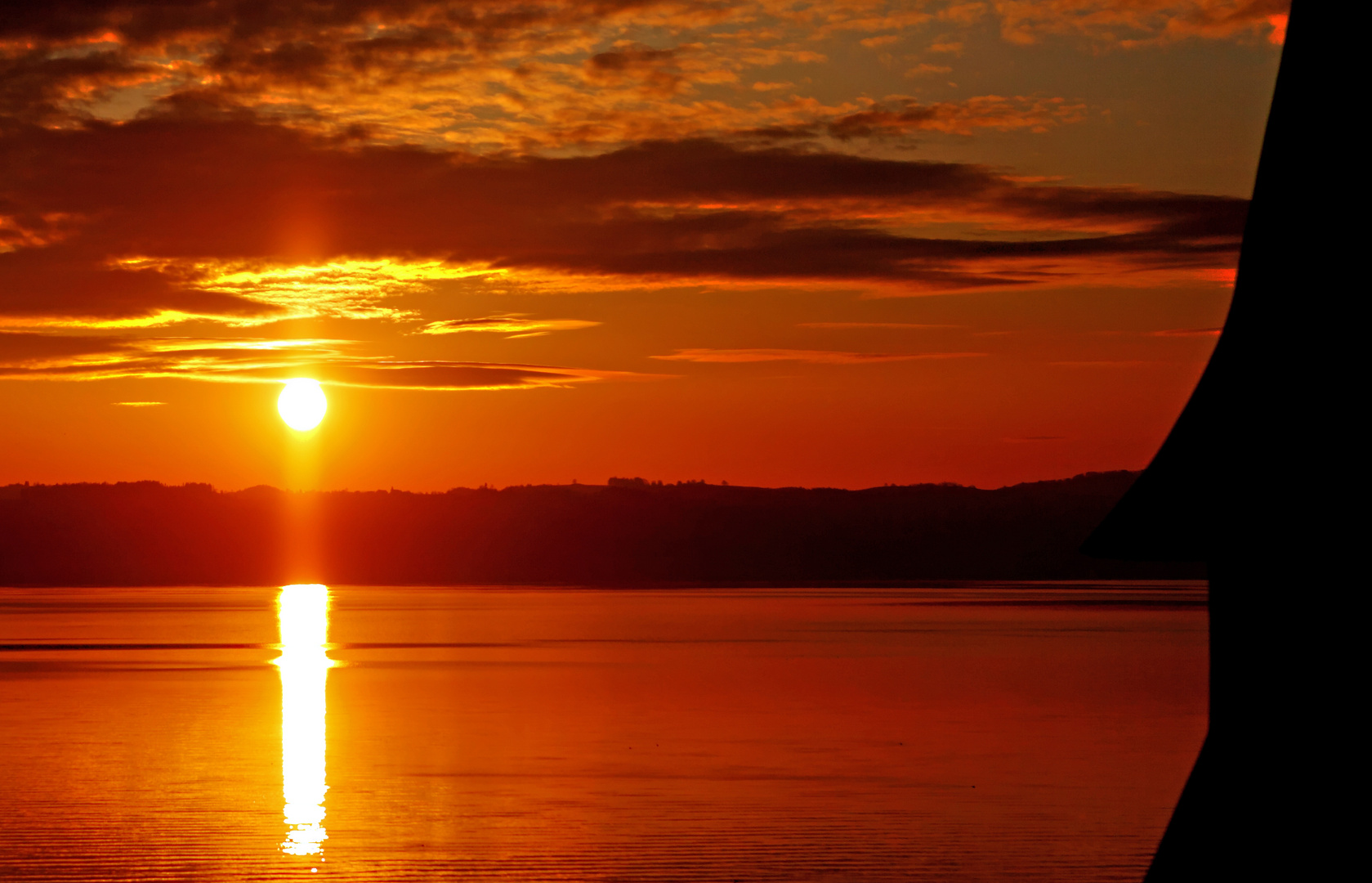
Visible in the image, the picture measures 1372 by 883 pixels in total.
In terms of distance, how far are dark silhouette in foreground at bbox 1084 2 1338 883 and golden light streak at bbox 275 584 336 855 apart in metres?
14.5

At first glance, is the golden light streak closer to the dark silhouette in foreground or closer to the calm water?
the calm water

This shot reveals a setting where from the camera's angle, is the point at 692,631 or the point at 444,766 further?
the point at 692,631

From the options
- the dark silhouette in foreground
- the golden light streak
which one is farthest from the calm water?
the dark silhouette in foreground

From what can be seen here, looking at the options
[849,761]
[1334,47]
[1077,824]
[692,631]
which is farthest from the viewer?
[692,631]

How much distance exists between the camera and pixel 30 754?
91.8ft

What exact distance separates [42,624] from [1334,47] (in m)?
93.3

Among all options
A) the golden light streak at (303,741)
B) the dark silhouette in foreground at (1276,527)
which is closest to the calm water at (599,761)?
the golden light streak at (303,741)

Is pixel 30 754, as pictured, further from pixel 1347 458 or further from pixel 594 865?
pixel 1347 458

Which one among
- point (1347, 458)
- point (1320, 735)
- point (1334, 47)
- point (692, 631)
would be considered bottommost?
point (1320, 735)

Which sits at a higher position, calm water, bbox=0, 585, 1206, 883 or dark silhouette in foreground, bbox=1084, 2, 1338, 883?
calm water, bbox=0, 585, 1206, 883

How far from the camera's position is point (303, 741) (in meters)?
30.4

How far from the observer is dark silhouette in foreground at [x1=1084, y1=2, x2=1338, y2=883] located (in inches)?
204

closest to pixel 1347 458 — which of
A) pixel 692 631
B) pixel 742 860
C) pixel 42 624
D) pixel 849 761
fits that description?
pixel 742 860

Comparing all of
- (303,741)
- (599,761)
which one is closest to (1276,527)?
(599,761)
